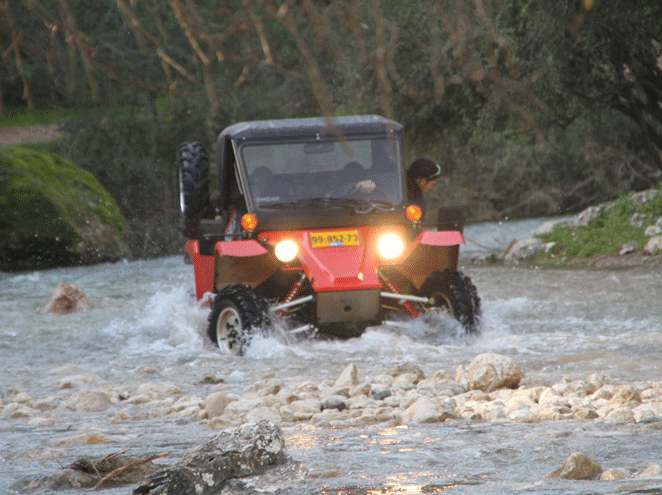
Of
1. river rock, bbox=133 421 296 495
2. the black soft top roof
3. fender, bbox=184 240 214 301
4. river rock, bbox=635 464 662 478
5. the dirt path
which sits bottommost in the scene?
river rock, bbox=635 464 662 478

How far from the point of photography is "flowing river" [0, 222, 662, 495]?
3.13m

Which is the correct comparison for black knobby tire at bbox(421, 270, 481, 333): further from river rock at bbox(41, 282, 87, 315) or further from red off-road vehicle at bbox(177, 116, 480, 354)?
river rock at bbox(41, 282, 87, 315)

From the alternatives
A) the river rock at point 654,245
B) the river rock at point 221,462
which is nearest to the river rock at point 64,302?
the river rock at point 221,462

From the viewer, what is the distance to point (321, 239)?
22.5 feet

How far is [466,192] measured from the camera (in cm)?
2642

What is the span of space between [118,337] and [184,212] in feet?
4.60

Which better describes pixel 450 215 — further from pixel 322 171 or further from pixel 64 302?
pixel 64 302

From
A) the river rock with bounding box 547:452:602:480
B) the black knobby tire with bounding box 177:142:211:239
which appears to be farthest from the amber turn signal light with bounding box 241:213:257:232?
the river rock with bounding box 547:452:602:480

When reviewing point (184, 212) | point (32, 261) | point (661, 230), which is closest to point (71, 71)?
point (184, 212)

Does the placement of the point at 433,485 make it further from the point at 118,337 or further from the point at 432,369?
the point at 118,337

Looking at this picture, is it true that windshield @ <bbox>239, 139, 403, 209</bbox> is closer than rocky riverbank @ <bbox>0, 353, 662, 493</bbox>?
No

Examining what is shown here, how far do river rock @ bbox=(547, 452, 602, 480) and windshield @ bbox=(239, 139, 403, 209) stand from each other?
14.9ft

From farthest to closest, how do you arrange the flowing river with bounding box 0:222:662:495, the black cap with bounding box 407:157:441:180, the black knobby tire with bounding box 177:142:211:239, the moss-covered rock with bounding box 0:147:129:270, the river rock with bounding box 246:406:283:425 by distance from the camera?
the moss-covered rock with bounding box 0:147:129:270 < the black knobby tire with bounding box 177:142:211:239 < the black cap with bounding box 407:157:441:180 < the river rock with bounding box 246:406:283:425 < the flowing river with bounding box 0:222:662:495

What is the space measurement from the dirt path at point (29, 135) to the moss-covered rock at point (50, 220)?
1128 cm
